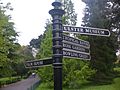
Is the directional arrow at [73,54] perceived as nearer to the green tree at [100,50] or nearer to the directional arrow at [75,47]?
the directional arrow at [75,47]

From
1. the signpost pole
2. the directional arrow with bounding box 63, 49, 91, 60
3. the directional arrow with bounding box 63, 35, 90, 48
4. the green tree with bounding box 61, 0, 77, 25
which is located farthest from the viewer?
the green tree with bounding box 61, 0, 77, 25

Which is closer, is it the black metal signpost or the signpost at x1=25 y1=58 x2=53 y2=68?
the black metal signpost

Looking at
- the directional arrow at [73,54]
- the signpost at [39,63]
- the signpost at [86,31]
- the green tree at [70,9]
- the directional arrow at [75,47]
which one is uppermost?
the green tree at [70,9]

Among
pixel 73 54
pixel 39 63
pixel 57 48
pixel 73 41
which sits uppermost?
pixel 73 41

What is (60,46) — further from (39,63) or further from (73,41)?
(39,63)

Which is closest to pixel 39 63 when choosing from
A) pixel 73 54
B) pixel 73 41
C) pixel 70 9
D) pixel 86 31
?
pixel 73 54

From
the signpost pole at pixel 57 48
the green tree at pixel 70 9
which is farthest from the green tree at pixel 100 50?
the signpost pole at pixel 57 48

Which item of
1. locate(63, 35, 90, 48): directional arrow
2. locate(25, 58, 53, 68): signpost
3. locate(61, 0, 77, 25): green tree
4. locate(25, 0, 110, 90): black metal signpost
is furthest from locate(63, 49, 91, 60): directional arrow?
locate(61, 0, 77, 25): green tree

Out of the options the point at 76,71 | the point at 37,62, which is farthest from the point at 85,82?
the point at 37,62

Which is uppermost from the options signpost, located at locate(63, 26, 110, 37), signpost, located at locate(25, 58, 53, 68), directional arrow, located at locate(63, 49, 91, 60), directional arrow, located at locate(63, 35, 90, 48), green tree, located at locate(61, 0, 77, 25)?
green tree, located at locate(61, 0, 77, 25)

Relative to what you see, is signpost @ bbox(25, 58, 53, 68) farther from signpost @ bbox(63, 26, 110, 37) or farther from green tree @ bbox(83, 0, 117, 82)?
green tree @ bbox(83, 0, 117, 82)

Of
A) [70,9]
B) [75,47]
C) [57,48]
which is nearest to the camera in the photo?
[57,48]

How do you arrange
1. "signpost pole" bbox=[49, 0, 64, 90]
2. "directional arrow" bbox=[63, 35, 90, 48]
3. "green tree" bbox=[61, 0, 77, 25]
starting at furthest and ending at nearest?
"green tree" bbox=[61, 0, 77, 25] < "directional arrow" bbox=[63, 35, 90, 48] < "signpost pole" bbox=[49, 0, 64, 90]

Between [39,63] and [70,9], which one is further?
[70,9]
